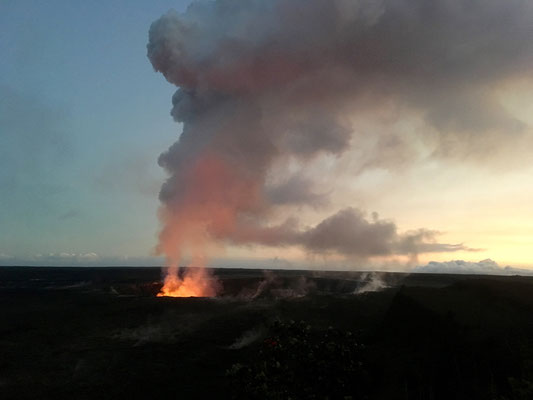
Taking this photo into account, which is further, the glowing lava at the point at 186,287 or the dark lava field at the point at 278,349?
the glowing lava at the point at 186,287

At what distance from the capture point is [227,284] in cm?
10150

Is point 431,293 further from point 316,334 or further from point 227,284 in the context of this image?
point 227,284

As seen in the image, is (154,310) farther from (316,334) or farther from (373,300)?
(373,300)

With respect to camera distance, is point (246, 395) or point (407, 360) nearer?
point (246, 395)

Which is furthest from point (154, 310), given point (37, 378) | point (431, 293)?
point (431, 293)

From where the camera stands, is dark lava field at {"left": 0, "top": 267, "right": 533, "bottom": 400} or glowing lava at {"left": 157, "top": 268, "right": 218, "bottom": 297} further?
glowing lava at {"left": 157, "top": 268, "right": 218, "bottom": 297}

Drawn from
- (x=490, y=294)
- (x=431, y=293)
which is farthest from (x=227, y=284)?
(x=490, y=294)

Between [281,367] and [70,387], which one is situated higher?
[281,367]

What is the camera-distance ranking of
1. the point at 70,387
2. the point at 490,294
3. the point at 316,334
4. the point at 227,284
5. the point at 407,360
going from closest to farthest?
the point at 407,360 → the point at 70,387 → the point at 316,334 → the point at 490,294 → the point at 227,284

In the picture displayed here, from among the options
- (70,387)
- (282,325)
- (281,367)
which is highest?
(282,325)

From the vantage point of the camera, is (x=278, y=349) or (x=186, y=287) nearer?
(x=278, y=349)

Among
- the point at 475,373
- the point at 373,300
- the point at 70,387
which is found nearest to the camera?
the point at 475,373

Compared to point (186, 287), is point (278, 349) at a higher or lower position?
higher

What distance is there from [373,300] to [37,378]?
54.2 meters
